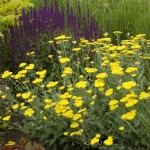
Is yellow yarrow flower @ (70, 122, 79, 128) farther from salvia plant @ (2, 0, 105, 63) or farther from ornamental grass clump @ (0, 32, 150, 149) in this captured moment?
salvia plant @ (2, 0, 105, 63)

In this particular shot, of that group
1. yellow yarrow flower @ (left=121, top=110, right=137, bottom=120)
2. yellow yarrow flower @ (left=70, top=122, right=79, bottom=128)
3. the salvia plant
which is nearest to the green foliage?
the salvia plant

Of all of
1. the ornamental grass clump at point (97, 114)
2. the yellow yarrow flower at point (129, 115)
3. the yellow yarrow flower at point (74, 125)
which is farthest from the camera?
the yellow yarrow flower at point (74, 125)

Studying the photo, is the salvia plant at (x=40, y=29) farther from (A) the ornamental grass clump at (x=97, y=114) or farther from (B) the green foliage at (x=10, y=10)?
(A) the ornamental grass clump at (x=97, y=114)

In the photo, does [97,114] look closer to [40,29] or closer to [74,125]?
[74,125]

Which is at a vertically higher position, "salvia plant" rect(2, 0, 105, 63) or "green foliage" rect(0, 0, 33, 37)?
"green foliage" rect(0, 0, 33, 37)

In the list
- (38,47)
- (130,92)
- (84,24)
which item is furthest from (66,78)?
(84,24)

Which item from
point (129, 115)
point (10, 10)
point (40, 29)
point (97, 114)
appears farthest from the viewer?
point (10, 10)

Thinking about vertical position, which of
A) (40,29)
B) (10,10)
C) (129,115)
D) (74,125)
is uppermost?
(10,10)

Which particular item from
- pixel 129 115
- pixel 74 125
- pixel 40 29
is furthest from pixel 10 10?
pixel 129 115

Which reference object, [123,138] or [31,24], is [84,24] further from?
[123,138]

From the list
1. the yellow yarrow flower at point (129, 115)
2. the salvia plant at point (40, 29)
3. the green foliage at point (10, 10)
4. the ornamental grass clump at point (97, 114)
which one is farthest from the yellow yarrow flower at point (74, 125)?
the green foliage at point (10, 10)

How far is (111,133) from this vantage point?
3.57m

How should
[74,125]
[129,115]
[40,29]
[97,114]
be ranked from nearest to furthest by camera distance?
[129,115] < [74,125] < [97,114] < [40,29]

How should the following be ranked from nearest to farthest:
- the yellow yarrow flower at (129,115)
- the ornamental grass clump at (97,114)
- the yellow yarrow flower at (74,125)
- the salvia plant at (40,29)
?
the yellow yarrow flower at (129,115) < the ornamental grass clump at (97,114) < the yellow yarrow flower at (74,125) < the salvia plant at (40,29)
